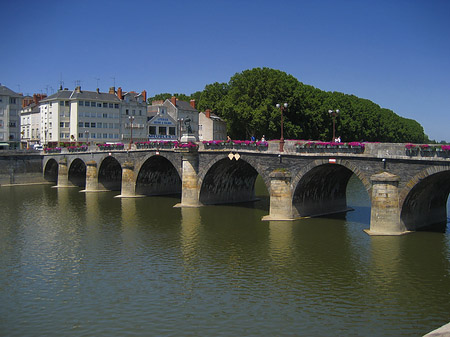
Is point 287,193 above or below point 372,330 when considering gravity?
above

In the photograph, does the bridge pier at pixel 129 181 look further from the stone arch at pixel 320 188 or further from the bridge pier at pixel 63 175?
the stone arch at pixel 320 188

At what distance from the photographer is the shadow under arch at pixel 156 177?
2517 inches

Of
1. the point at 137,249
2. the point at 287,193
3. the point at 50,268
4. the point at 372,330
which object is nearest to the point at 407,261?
the point at 372,330

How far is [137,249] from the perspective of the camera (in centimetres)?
3462

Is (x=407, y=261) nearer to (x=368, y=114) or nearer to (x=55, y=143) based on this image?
(x=55, y=143)

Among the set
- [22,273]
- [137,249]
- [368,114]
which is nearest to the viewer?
[22,273]

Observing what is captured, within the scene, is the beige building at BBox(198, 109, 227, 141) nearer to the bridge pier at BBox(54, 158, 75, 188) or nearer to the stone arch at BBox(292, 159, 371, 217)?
the bridge pier at BBox(54, 158, 75, 188)

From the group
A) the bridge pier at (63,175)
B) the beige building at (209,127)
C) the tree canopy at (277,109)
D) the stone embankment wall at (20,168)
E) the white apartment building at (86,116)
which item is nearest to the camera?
the bridge pier at (63,175)

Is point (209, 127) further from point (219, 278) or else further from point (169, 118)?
point (219, 278)

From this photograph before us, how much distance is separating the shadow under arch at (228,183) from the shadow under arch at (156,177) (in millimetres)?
11221

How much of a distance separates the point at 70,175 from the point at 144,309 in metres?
63.0

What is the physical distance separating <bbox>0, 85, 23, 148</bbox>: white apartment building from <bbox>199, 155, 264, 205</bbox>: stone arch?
68826 millimetres

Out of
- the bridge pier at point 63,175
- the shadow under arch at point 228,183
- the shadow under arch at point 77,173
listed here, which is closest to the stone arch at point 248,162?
the shadow under arch at point 228,183

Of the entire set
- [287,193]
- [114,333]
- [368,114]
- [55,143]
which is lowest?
[114,333]
